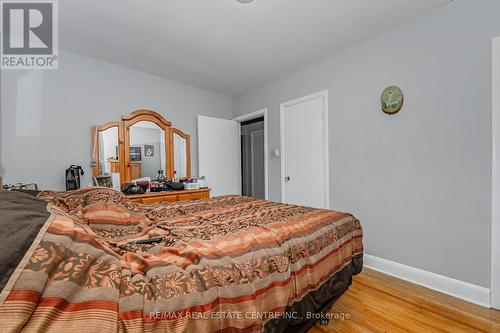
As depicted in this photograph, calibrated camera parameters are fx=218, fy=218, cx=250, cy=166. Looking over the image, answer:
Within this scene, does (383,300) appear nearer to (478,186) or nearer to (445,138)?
(478,186)

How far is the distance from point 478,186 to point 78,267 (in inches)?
107

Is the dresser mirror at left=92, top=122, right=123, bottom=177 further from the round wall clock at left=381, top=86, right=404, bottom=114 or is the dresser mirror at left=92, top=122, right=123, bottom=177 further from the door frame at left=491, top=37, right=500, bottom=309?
the door frame at left=491, top=37, right=500, bottom=309

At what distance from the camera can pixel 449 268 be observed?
1.98 m

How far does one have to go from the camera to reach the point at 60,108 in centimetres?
265

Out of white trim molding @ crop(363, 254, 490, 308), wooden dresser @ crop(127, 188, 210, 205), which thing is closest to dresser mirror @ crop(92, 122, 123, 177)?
wooden dresser @ crop(127, 188, 210, 205)

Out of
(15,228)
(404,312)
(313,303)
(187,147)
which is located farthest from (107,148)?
(404,312)

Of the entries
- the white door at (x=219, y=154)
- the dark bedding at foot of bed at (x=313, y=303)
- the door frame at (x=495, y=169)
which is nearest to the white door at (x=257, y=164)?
the white door at (x=219, y=154)

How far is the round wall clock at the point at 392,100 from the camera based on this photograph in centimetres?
229

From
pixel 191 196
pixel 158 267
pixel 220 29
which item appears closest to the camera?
pixel 158 267

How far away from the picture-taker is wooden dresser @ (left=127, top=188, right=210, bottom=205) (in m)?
2.74

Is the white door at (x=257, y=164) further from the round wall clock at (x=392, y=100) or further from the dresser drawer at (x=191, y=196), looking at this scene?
the round wall clock at (x=392, y=100)

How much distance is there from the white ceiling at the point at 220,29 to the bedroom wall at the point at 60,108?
0.24 metres

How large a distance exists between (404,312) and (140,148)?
3540 mm

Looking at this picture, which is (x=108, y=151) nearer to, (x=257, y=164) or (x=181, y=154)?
(x=181, y=154)
